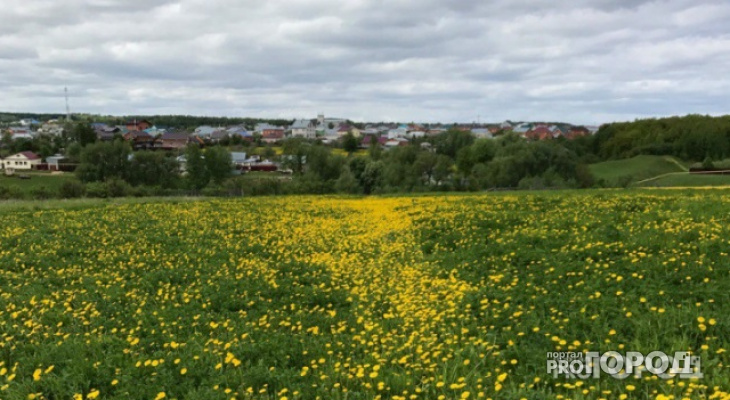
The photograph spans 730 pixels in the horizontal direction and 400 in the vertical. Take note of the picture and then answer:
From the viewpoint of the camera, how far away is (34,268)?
495 inches

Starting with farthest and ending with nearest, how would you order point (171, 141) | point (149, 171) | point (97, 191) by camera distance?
1. point (171, 141)
2. point (149, 171)
3. point (97, 191)

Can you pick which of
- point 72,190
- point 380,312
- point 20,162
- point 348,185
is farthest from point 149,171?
point 380,312

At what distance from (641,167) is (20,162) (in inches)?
5366

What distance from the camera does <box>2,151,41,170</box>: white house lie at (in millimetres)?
100312

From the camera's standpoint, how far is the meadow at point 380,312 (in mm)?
5504

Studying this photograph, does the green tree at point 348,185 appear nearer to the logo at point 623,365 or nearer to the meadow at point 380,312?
the meadow at point 380,312

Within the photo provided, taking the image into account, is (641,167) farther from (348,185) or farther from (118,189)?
(118,189)

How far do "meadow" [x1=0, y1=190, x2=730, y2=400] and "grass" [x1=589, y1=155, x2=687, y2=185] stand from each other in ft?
278

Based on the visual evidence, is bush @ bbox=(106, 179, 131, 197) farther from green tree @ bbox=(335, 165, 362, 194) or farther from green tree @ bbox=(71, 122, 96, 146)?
green tree @ bbox=(71, 122, 96, 146)

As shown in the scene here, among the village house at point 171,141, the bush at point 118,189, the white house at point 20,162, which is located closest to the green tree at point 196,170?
the bush at point 118,189

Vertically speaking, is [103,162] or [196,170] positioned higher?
[103,162]

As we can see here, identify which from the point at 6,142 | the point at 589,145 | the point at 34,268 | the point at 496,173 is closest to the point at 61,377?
the point at 34,268

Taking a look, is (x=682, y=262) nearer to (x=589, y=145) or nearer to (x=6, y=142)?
(x=589, y=145)

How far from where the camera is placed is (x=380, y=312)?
8.05 meters
